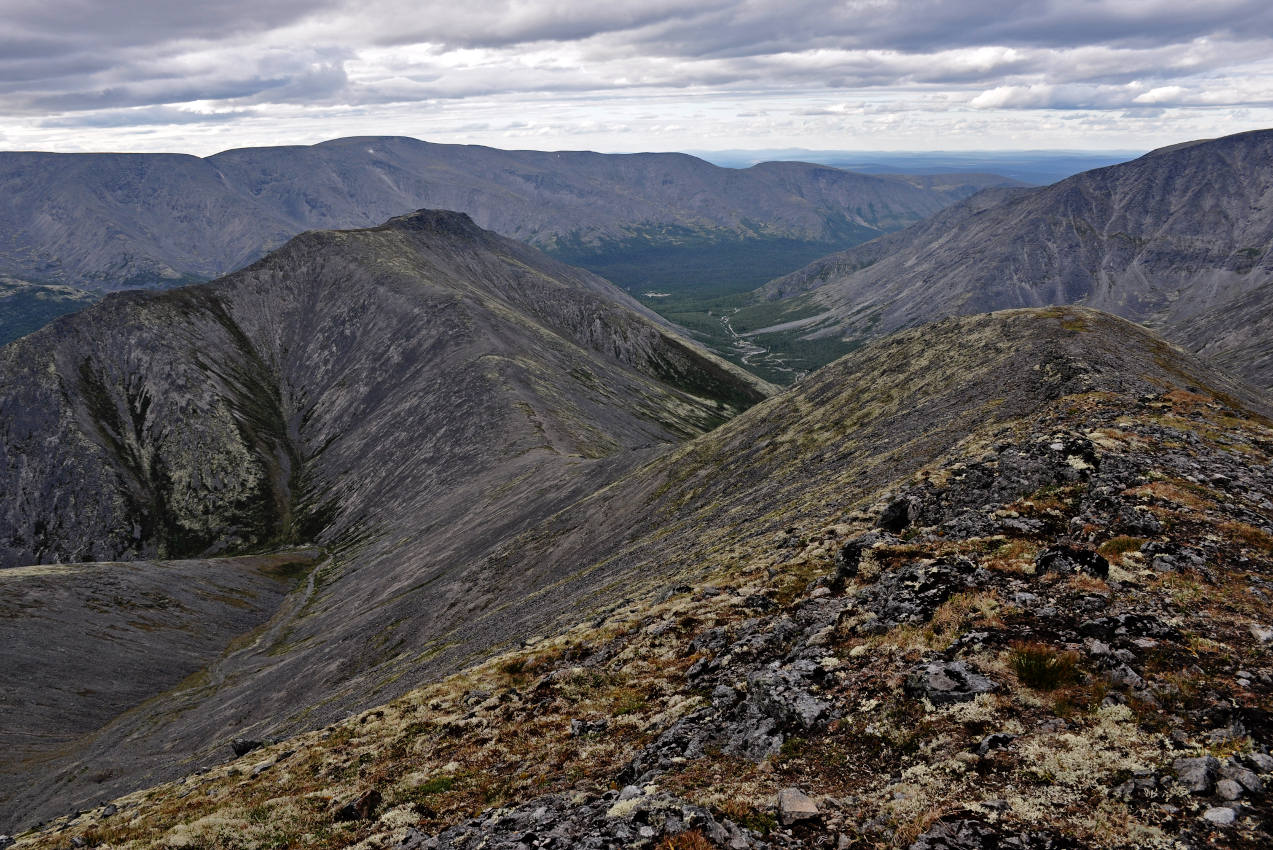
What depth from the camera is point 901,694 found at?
771 inches

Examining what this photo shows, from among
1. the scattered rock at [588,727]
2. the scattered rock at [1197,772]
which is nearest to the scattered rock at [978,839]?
the scattered rock at [1197,772]

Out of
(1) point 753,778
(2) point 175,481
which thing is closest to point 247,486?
(2) point 175,481

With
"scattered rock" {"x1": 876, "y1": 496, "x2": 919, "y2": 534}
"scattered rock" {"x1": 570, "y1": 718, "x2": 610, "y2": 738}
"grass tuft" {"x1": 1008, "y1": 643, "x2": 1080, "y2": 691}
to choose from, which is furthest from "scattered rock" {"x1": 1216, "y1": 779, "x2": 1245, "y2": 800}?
"scattered rock" {"x1": 876, "y1": 496, "x2": 919, "y2": 534}

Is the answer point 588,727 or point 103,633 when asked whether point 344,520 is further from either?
point 588,727

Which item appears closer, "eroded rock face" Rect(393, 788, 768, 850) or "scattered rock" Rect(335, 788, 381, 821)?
"eroded rock face" Rect(393, 788, 768, 850)

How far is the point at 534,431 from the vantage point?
15775cm

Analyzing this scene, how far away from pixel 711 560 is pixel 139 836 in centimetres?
3568

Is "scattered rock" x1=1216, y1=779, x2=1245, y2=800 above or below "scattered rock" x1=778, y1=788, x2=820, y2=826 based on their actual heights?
above

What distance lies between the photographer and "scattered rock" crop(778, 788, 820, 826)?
1548 centimetres

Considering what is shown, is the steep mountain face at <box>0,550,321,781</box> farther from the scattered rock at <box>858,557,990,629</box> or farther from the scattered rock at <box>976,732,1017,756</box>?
the scattered rock at <box>976,732,1017,756</box>

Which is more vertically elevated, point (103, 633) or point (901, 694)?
point (901, 694)

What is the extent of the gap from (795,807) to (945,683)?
640cm

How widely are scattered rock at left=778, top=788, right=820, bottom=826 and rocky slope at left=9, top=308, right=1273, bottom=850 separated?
73mm

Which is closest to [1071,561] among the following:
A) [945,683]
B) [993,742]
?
[945,683]
